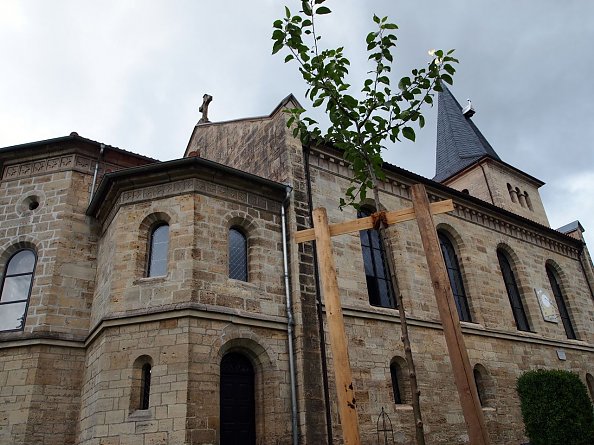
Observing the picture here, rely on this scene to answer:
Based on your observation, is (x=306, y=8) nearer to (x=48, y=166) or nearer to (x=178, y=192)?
(x=178, y=192)

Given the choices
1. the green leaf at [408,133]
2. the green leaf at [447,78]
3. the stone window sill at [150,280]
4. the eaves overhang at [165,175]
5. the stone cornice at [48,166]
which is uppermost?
the stone cornice at [48,166]

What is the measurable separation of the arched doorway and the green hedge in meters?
6.89

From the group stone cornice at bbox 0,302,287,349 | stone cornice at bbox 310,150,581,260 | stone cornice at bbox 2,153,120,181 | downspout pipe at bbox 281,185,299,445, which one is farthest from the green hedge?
stone cornice at bbox 2,153,120,181

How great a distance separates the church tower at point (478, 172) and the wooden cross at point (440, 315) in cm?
1853

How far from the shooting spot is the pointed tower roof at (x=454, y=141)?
→ 24594mm

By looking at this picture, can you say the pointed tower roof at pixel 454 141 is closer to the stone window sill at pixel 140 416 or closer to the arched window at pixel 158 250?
the arched window at pixel 158 250

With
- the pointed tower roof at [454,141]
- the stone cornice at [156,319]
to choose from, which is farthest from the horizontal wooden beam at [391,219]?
the pointed tower roof at [454,141]

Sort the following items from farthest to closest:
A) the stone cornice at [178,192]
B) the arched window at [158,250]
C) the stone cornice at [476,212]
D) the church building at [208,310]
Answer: the stone cornice at [476,212], the stone cornice at [178,192], the arched window at [158,250], the church building at [208,310]

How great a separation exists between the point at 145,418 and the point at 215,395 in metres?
1.21

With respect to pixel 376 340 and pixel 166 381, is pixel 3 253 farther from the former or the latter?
pixel 376 340

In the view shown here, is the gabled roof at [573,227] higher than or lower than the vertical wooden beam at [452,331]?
higher

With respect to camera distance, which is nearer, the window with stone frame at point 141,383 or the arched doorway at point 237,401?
the window with stone frame at point 141,383

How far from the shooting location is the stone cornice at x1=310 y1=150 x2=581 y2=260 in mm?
12368

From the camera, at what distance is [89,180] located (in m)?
11.6
